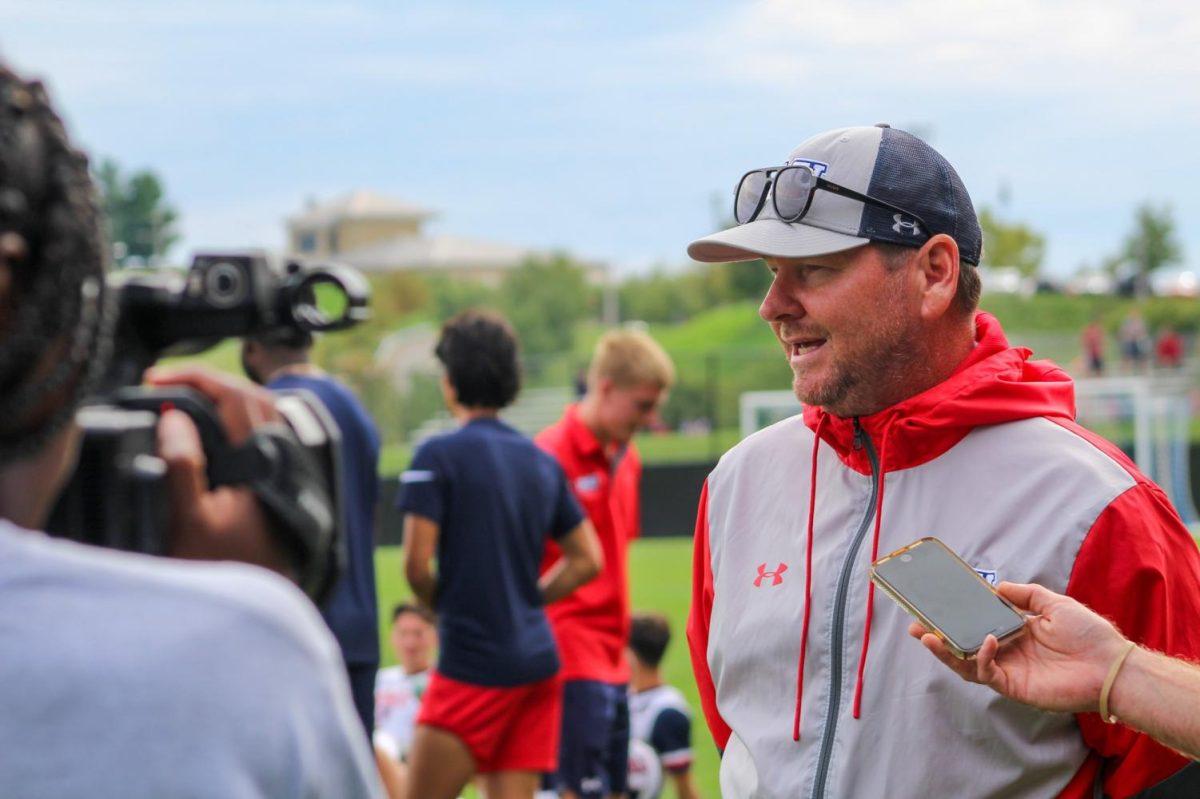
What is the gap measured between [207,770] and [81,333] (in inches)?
13.4

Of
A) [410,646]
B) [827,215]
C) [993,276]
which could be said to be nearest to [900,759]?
[827,215]

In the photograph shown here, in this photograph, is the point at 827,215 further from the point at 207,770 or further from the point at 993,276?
the point at 993,276

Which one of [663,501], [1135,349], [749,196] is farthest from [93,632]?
[1135,349]

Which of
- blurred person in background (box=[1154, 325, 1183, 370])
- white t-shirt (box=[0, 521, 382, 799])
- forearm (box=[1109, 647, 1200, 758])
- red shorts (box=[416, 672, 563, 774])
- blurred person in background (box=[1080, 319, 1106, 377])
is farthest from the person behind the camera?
blurred person in background (box=[1154, 325, 1183, 370])

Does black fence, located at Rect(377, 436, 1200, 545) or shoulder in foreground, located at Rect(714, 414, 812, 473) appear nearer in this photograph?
shoulder in foreground, located at Rect(714, 414, 812, 473)

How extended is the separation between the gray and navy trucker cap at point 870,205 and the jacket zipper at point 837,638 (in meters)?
0.39

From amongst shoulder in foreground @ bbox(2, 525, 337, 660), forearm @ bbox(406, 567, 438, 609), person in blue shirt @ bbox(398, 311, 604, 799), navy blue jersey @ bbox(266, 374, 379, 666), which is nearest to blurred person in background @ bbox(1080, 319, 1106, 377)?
person in blue shirt @ bbox(398, 311, 604, 799)

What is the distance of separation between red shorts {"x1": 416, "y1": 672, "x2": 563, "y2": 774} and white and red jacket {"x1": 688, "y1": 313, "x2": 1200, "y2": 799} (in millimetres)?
2646

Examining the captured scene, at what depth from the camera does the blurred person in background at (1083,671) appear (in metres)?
2.14

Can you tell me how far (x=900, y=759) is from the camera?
2416mm

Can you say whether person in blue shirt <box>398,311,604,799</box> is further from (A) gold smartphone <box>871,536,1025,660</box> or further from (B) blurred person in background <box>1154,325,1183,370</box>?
(B) blurred person in background <box>1154,325,1183,370</box>

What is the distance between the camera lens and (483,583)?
17.6ft

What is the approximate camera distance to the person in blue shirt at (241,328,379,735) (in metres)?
4.89

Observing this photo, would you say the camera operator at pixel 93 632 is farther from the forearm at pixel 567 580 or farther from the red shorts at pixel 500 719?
the forearm at pixel 567 580
